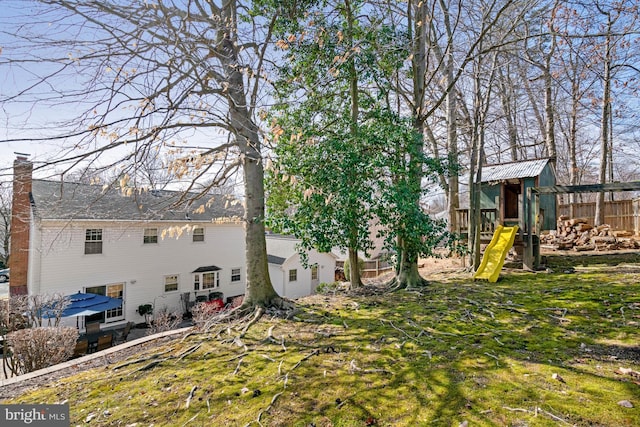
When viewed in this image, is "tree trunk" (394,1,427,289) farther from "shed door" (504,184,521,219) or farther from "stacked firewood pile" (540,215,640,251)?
"stacked firewood pile" (540,215,640,251)

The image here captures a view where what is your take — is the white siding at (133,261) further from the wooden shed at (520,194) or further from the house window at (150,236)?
the wooden shed at (520,194)

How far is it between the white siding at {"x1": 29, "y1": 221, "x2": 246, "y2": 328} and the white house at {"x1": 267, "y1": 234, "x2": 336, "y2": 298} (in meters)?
2.03

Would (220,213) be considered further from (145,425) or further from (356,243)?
(145,425)

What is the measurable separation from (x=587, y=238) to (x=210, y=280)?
1631cm

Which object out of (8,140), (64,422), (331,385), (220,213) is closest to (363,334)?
(331,385)

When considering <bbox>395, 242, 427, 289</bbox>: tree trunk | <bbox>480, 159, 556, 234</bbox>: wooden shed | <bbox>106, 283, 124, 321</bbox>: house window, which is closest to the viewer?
<bbox>395, 242, 427, 289</bbox>: tree trunk

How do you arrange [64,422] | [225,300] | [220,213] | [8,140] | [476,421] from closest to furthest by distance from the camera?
[476,421] < [64,422] < [8,140] < [225,300] < [220,213]

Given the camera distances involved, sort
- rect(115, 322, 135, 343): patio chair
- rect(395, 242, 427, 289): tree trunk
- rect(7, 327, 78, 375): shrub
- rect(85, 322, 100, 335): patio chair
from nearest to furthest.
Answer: rect(7, 327, 78, 375): shrub < rect(395, 242, 427, 289): tree trunk < rect(85, 322, 100, 335): patio chair < rect(115, 322, 135, 343): patio chair

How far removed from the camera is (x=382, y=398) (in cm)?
271

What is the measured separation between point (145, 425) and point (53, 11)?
4792 millimetres

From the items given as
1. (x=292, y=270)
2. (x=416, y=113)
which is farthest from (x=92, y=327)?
(x=416, y=113)

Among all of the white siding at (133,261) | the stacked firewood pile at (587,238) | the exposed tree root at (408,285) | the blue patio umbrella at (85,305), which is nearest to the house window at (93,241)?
the white siding at (133,261)

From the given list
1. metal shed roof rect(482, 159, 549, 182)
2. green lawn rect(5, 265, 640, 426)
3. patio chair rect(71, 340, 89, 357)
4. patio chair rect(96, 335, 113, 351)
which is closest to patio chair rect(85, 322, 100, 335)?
patio chair rect(96, 335, 113, 351)

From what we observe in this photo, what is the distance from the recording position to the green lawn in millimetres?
2463
